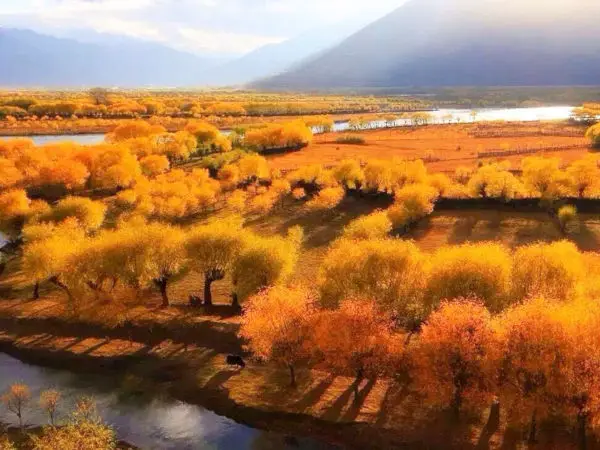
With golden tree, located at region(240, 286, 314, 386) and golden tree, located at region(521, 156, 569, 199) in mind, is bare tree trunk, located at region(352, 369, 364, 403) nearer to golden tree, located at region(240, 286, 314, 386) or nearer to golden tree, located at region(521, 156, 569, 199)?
golden tree, located at region(240, 286, 314, 386)

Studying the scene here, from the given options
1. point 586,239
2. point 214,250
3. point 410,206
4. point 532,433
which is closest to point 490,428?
point 532,433

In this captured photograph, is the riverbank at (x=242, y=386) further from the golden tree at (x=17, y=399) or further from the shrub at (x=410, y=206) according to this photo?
the shrub at (x=410, y=206)

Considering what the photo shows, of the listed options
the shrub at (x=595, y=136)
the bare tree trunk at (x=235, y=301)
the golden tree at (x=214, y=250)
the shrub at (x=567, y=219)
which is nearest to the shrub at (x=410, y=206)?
the shrub at (x=567, y=219)

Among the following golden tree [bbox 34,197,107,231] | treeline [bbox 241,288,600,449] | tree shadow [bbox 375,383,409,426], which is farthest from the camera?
golden tree [bbox 34,197,107,231]

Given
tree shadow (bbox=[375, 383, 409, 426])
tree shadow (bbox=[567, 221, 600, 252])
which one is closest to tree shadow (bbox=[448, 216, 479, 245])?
tree shadow (bbox=[567, 221, 600, 252])

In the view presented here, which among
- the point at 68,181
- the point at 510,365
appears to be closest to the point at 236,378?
the point at 510,365

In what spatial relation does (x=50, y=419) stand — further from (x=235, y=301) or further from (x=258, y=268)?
(x=258, y=268)
